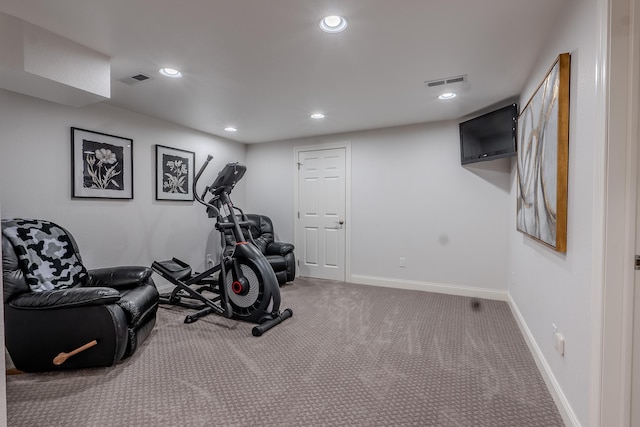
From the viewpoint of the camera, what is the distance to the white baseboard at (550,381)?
1562mm

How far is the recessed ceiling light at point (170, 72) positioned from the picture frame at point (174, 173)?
158 cm

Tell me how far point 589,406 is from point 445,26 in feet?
7.02

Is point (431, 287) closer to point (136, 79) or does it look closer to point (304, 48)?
point (304, 48)

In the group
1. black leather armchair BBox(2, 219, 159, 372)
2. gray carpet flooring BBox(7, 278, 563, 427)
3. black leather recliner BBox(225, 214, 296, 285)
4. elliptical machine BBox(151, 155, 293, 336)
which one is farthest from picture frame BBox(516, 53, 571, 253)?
black leather recliner BBox(225, 214, 296, 285)

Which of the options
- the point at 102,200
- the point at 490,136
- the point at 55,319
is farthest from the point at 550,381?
the point at 102,200

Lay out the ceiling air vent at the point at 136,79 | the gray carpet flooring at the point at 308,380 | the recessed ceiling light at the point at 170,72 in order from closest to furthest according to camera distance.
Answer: the gray carpet flooring at the point at 308,380, the recessed ceiling light at the point at 170,72, the ceiling air vent at the point at 136,79

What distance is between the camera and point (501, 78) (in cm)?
266

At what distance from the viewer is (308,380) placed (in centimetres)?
202

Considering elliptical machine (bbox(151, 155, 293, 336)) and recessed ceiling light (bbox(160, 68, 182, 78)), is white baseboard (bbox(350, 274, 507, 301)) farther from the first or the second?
recessed ceiling light (bbox(160, 68, 182, 78))

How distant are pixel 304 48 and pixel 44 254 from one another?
2575mm

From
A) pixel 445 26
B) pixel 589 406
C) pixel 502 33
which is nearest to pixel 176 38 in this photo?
pixel 445 26

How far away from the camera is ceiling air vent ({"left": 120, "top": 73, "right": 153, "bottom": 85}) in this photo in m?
2.60

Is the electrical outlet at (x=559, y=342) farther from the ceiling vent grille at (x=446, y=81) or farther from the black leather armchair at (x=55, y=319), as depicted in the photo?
the black leather armchair at (x=55, y=319)

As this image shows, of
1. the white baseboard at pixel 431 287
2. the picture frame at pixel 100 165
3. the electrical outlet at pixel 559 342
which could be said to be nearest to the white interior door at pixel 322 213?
the white baseboard at pixel 431 287
